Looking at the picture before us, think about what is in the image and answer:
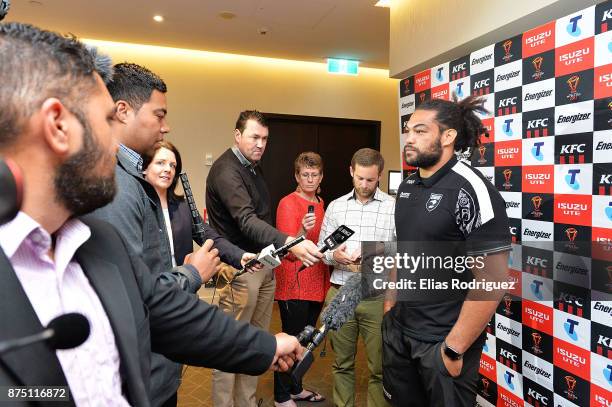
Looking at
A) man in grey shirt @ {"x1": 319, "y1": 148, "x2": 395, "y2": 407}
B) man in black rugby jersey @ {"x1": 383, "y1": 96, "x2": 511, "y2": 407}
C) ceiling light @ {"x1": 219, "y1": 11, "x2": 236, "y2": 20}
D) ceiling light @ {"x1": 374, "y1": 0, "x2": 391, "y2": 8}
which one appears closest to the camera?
man in black rugby jersey @ {"x1": 383, "y1": 96, "x2": 511, "y2": 407}

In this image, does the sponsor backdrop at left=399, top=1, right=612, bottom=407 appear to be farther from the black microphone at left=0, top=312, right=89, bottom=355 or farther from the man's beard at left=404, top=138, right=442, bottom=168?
the black microphone at left=0, top=312, right=89, bottom=355

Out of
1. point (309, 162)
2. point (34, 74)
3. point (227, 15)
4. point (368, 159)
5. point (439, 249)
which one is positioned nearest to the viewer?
point (34, 74)

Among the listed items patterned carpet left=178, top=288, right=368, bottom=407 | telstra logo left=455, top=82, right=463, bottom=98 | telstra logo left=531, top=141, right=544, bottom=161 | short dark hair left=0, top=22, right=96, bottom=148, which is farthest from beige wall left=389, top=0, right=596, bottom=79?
patterned carpet left=178, top=288, right=368, bottom=407

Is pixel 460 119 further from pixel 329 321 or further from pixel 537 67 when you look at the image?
pixel 329 321

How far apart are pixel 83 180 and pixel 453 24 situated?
2836mm

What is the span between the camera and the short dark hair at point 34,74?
2.03 ft

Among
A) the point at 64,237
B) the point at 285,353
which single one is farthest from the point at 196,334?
the point at 64,237

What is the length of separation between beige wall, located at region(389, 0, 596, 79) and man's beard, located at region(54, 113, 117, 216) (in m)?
2.29

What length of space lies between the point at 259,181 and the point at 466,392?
5.46ft

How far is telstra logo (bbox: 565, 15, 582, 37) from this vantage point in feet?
6.27

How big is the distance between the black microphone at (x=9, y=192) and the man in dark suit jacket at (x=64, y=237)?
0.24 metres

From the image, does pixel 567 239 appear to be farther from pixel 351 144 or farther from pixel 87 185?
pixel 351 144

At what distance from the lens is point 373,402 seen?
7.78 ft

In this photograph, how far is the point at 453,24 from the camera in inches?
112
